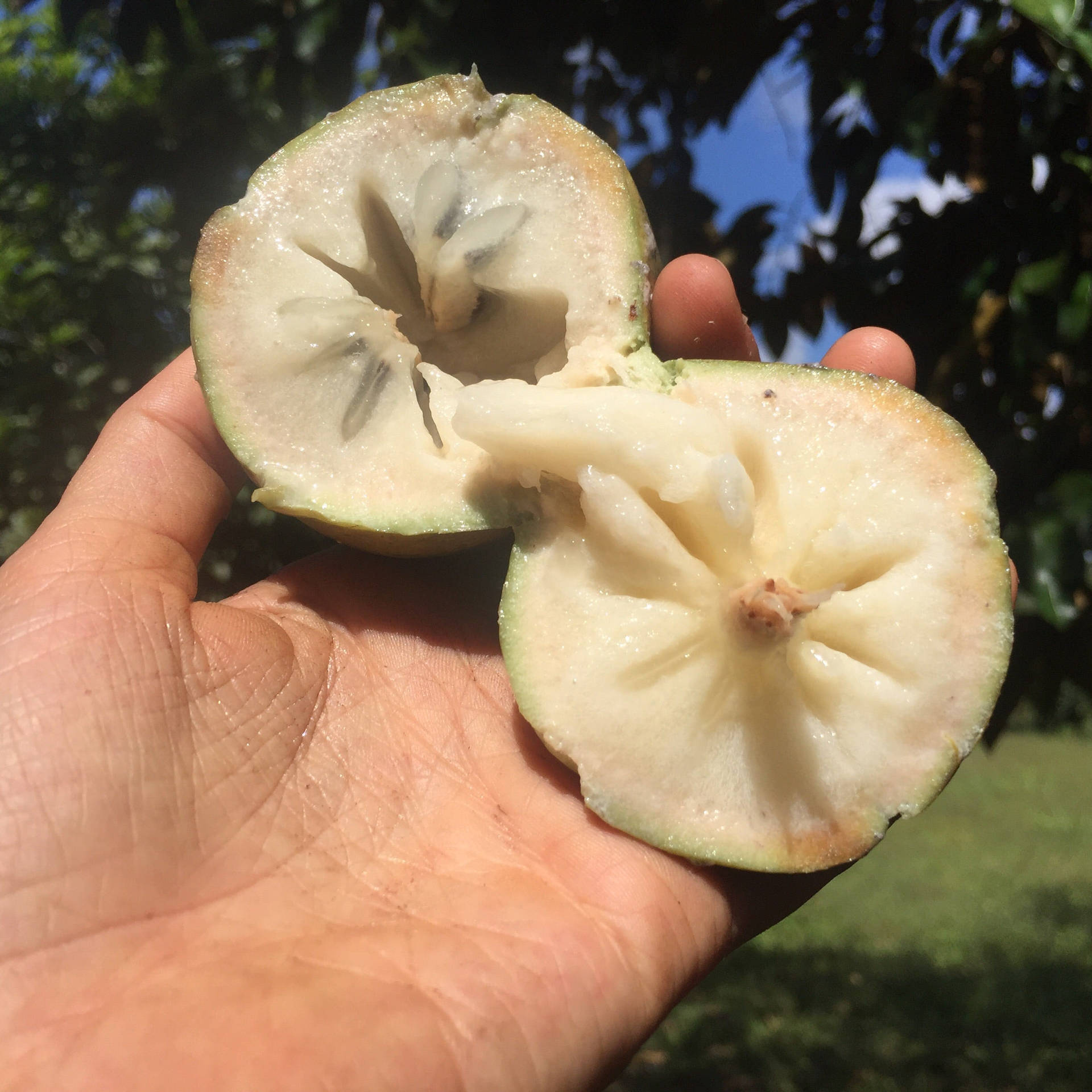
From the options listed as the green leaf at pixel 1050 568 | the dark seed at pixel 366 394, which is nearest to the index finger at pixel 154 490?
the dark seed at pixel 366 394

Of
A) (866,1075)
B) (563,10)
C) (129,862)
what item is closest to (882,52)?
(563,10)

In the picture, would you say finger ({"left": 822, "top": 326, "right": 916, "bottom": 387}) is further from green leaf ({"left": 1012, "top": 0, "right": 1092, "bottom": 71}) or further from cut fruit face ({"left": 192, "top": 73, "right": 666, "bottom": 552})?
green leaf ({"left": 1012, "top": 0, "right": 1092, "bottom": 71})

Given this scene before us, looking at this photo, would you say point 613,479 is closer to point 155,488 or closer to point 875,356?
point 875,356

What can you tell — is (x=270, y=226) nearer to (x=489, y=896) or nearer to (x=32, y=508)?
(x=489, y=896)

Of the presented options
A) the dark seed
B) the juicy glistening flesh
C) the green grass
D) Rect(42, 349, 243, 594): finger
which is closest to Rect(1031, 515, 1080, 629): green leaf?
the juicy glistening flesh

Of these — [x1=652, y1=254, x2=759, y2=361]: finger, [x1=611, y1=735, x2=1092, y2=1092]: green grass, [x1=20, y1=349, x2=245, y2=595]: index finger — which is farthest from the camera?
[x1=611, y1=735, x2=1092, y2=1092]: green grass

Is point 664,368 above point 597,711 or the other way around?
above

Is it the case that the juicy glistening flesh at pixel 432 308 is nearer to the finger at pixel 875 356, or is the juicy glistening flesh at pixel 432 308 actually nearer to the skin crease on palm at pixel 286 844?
the skin crease on palm at pixel 286 844
